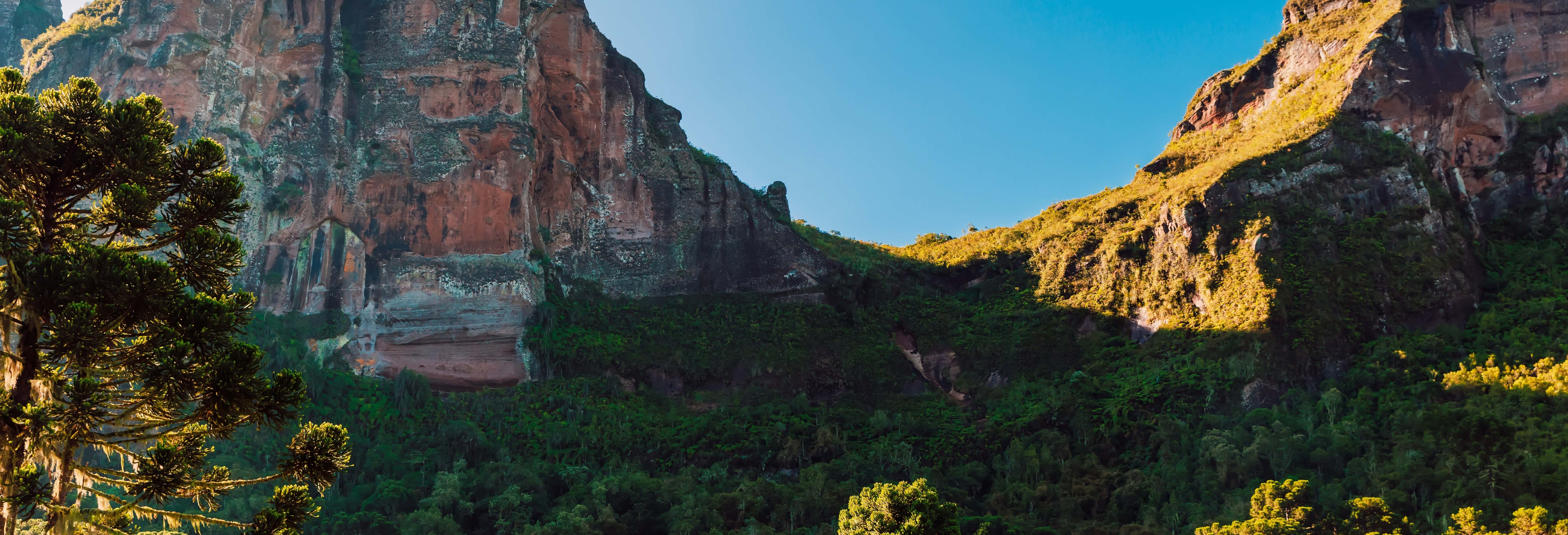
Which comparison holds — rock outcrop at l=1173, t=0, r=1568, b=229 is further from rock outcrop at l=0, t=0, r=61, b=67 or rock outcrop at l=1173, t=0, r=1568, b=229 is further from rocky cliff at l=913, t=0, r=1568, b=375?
rock outcrop at l=0, t=0, r=61, b=67

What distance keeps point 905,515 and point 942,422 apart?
17.9 m

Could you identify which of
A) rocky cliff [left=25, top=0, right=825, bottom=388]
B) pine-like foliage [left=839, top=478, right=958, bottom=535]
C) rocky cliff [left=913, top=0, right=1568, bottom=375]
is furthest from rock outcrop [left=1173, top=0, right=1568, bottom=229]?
pine-like foliage [left=839, top=478, right=958, bottom=535]

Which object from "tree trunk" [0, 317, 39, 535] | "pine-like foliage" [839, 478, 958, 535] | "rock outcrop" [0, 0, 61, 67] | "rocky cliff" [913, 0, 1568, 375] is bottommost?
"pine-like foliage" [839, 478, 958, 535]

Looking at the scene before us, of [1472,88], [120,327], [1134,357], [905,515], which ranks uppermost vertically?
[1472,88]

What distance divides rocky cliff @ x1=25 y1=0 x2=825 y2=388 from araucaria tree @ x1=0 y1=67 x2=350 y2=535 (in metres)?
28.2

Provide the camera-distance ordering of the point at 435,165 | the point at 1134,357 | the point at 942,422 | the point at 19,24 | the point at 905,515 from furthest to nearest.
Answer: the point at 19,24
the point at 435,165
the point at 1134,357
the point at 942,422
the point at 905,515

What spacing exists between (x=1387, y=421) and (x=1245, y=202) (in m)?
11.7

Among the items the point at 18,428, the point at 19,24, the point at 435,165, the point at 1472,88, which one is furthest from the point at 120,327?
the point at 19,24

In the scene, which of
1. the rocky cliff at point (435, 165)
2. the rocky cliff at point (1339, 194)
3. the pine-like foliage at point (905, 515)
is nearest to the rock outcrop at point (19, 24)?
the rocky cliff at point (435, 165)

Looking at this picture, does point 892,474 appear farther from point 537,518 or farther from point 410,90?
point 410,90

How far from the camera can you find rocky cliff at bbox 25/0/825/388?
129 ft

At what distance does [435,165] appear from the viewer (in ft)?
135

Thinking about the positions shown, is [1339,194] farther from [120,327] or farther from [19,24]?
[19,24]

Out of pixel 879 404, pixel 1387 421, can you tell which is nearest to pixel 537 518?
pixel 879 404
